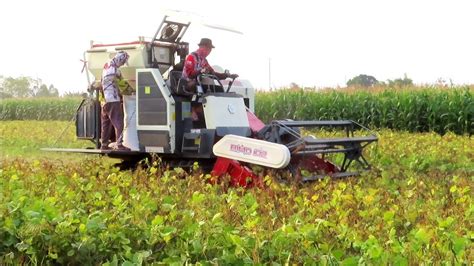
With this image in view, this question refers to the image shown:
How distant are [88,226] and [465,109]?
15826 mm

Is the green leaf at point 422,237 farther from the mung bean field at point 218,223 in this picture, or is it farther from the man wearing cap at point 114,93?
the man wearing cap at point 114,93

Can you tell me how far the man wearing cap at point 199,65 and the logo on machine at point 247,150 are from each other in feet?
3.80

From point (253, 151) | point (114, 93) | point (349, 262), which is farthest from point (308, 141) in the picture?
point (349, 262)

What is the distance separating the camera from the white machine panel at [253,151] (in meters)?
7.65

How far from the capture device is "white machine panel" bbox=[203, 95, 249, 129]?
345 inches

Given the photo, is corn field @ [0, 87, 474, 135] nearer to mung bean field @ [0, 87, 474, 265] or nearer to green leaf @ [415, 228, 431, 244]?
mung bean field @ [0, 87, 474, 265]

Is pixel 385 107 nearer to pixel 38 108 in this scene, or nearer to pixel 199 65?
pixel 199 65

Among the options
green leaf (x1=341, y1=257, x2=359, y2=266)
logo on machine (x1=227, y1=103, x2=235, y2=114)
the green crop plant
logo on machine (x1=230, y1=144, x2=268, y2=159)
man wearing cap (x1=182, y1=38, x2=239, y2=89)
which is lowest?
logo on machine (x1=230, y1=144, x2=268, y2=159)

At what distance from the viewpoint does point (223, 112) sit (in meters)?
8.86

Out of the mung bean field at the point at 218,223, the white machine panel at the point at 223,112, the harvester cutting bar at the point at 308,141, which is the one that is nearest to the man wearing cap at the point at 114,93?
the white machine panel at the point at 223,112

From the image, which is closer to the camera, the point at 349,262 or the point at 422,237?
the point at 349,262

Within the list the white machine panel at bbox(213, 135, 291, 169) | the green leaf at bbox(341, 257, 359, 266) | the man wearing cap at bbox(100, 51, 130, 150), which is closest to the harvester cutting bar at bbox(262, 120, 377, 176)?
the white machine panel at bbox(213, 135, 291, 169)

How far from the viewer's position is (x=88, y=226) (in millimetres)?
4137

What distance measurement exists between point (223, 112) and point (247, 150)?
1.00 meters
